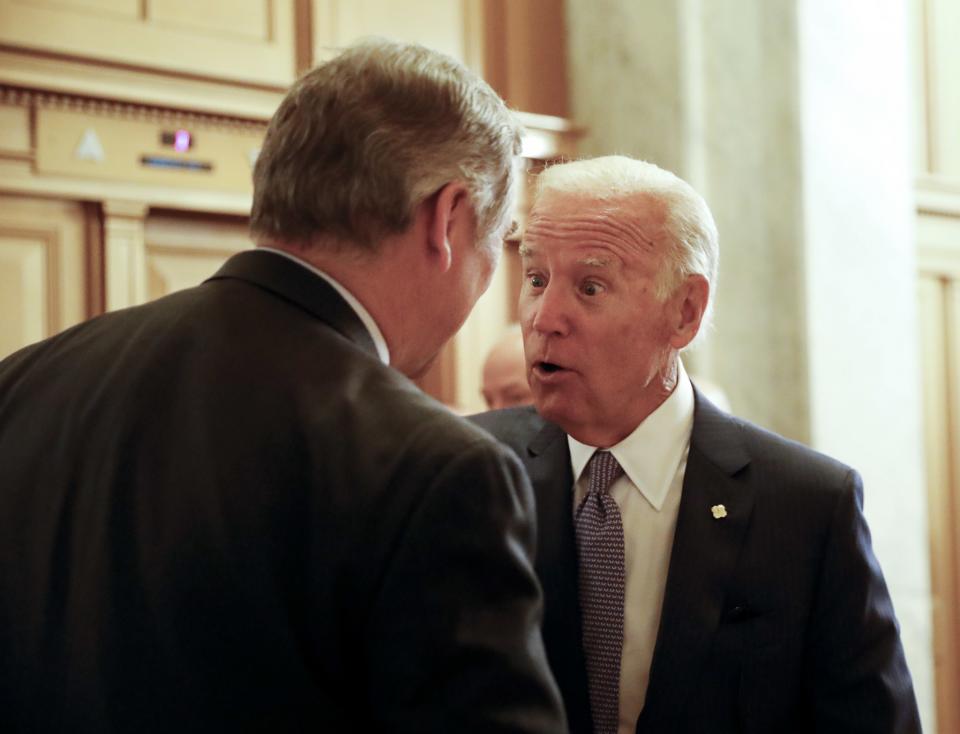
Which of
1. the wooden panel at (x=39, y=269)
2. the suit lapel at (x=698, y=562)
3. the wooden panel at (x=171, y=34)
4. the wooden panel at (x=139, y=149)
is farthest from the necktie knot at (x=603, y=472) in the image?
the wooden panel at (x=171, y=34)

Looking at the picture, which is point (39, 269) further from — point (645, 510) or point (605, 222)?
point (645, 510)

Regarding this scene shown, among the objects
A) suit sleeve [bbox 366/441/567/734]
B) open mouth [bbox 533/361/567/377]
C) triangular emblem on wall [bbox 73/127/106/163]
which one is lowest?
suit sleeve [bbox 366/441/567/734]

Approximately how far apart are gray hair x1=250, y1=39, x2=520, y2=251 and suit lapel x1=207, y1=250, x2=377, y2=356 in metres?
0.04

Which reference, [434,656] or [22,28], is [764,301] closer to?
[22,28]

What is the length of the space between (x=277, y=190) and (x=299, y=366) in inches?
9.2

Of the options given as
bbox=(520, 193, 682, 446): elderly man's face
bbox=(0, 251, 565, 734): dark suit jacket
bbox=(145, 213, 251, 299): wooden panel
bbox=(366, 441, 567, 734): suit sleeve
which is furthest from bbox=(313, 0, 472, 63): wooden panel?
bbox=(366, 441, 567, 734): suit sleeve

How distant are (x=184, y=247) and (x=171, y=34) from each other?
0.74 m

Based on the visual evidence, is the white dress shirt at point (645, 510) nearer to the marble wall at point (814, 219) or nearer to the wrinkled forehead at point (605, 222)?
the wrinkled forehead at point (605, 222)

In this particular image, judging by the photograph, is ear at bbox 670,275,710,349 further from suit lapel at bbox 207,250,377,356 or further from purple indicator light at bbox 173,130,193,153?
purple indicator light at bbox 173,130,193,153

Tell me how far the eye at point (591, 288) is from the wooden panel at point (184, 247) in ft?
8.18

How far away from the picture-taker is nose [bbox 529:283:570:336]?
75.5 inches

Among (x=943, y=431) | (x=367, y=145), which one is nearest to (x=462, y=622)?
(x=367, y=145)

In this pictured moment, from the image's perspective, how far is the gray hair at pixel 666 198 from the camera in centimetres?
196

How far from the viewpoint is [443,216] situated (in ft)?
4.36
